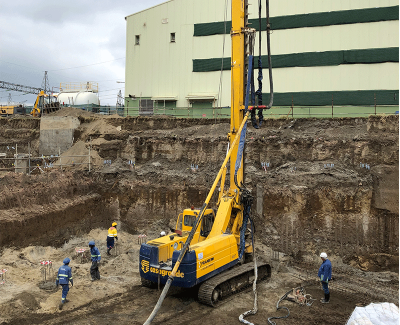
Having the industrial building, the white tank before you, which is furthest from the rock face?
the white tank

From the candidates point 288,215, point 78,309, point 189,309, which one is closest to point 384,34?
point 288,215

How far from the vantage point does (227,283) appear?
31.3 ft

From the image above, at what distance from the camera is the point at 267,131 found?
62.6ft

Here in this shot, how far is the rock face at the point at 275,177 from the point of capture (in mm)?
14312

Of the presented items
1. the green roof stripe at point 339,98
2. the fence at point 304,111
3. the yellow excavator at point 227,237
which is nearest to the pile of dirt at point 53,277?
the yellow excavator at point 227,237

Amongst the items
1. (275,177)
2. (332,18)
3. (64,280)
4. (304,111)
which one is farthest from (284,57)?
(64,280)

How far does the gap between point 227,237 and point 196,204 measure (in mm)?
7644

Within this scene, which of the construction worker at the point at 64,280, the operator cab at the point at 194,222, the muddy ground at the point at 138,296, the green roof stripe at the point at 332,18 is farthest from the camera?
the green roof stripe at the point at 332,18

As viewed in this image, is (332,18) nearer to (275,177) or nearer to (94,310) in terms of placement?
(275,177)

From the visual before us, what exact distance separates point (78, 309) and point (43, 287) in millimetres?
2089

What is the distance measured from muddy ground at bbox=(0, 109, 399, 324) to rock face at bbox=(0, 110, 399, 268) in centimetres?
5

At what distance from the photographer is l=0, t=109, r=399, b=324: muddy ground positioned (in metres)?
9.19

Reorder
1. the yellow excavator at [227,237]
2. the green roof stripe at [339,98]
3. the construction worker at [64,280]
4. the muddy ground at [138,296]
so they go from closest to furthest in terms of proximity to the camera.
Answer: the muddy ground at [138,296] → the construction worker at [64,280] → the yellow excavator at [227,237] → the green roof stripe at [339,98]

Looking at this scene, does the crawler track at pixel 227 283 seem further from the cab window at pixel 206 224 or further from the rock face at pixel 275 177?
the rock face at pixel 275 177
